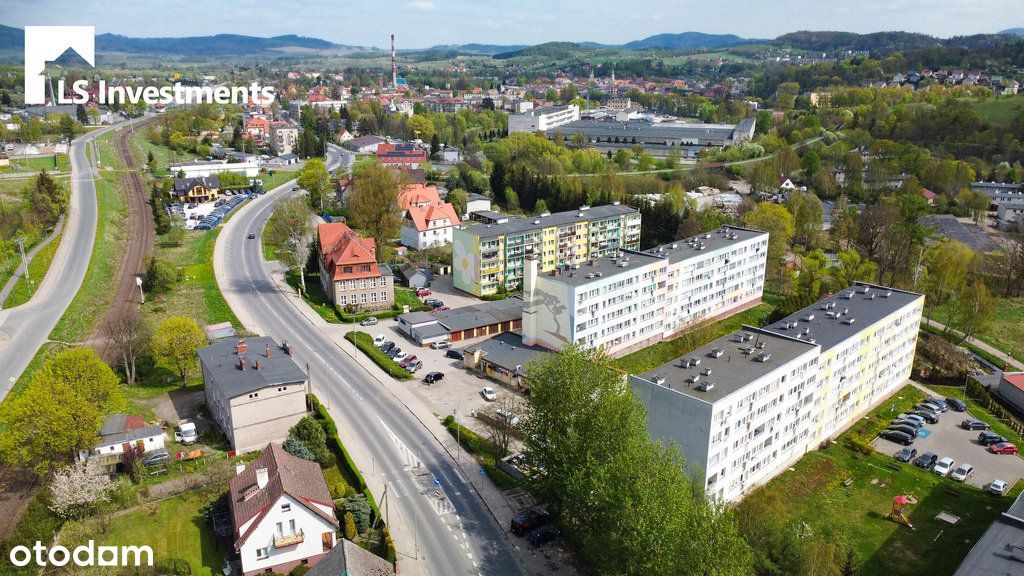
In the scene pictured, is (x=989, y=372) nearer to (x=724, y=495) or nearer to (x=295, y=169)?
(x=724, y=495)

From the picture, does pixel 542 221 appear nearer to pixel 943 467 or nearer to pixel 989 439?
pixel 943 467

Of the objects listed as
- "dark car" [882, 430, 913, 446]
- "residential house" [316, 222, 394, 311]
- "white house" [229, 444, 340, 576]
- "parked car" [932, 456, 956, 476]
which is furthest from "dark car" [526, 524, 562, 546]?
"residential house" [316, 222, 394, 311]

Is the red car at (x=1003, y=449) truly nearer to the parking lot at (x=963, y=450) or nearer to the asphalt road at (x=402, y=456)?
the parking lot at (x=963, y=450)

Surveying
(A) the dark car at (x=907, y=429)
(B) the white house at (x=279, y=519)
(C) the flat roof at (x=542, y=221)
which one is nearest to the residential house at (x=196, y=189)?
(C) the flat roof at (x=542, y=221)

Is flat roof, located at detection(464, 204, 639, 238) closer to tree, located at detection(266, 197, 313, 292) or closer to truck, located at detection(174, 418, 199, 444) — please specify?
tree, located at detection(266, 197, 313, 292)

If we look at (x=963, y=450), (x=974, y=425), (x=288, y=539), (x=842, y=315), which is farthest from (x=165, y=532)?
(x=974, y=425)

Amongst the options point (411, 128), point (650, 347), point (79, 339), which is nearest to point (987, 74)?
point (411, 128)
